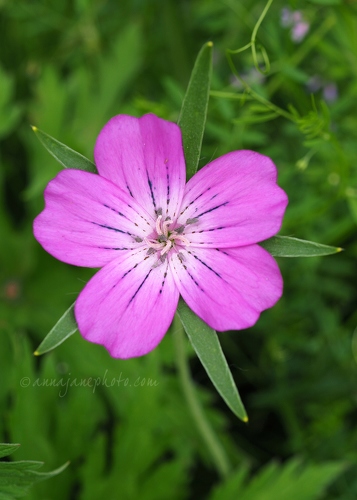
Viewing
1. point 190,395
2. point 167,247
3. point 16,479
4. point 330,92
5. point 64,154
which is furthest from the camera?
point 330,92

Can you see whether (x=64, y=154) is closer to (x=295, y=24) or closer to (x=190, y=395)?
(x=190, y=395)

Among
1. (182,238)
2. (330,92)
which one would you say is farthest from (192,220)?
(330,92)

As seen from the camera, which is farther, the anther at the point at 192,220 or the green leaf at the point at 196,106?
the anther at the point at 192,220

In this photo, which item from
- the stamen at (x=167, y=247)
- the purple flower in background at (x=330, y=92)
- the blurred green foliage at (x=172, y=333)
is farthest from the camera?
the purple flower in background at (x=330, y=92)

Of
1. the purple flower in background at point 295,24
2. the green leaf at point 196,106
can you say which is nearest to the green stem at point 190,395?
the green leaf at point 196,106

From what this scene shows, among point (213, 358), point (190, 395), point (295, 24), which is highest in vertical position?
point (295, 24)

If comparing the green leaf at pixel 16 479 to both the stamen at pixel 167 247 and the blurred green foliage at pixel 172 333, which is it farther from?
the blurred green foliage at pixel 172 333

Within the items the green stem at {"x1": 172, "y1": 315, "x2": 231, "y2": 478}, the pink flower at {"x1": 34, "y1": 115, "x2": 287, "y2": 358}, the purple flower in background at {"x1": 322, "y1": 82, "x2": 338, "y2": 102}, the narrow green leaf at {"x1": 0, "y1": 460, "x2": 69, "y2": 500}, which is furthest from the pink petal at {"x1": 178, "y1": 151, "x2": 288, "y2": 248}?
the purple flower in background at {"x1": 322, "y1": 82, "x2": 338, "y2": 102}
